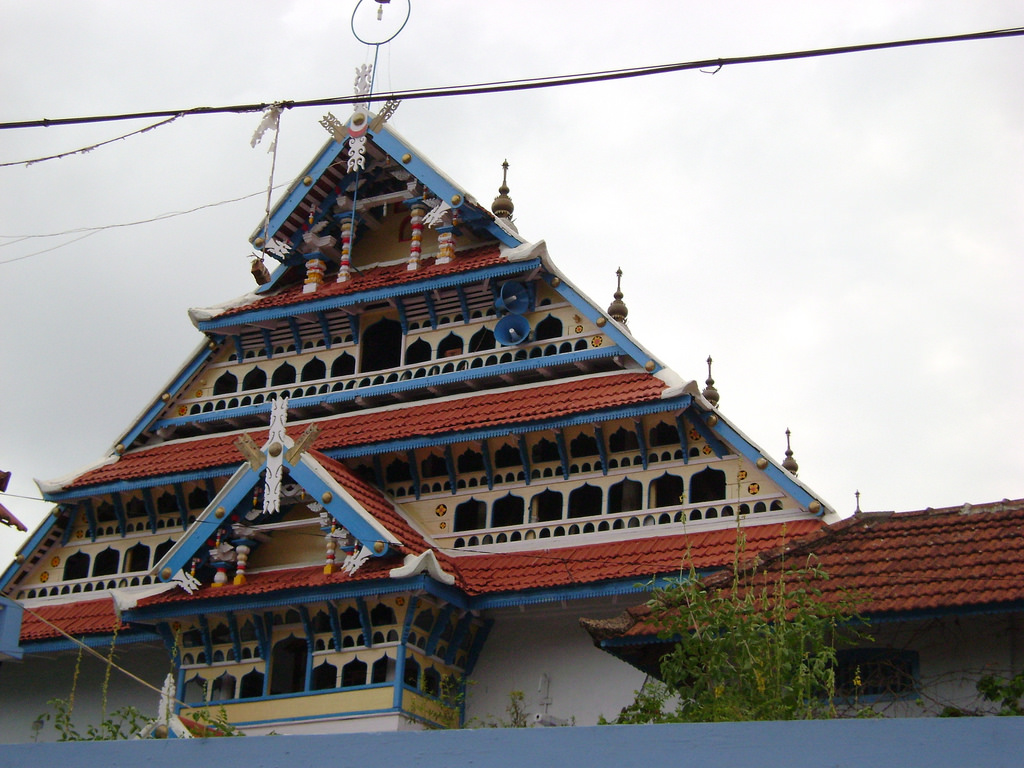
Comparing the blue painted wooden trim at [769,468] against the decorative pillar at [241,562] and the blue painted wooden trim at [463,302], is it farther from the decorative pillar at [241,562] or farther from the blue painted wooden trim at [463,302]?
the decorative pillar at [241,562]

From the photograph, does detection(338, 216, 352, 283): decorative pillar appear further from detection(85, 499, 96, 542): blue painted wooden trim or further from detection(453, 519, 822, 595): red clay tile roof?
detection(453, 519, 822, 595): red clay tile roof

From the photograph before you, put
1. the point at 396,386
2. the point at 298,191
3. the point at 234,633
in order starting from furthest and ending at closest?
the point at 298,191 < the point at 396,386 < the point at 234,633

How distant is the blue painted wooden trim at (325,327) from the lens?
19984 mm

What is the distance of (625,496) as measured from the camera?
1733 cm

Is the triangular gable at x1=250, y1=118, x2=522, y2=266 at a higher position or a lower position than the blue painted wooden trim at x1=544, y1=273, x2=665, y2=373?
higher

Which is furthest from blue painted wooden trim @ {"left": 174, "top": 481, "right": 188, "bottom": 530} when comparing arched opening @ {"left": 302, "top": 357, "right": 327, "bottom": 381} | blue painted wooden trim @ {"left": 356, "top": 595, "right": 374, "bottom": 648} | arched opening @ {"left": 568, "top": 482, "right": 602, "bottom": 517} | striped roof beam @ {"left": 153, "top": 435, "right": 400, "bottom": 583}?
arched opening @ {"left": 568, "top": 482, "right": 602, "bottom": 517}

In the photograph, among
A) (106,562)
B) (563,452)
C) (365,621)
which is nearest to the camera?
(365,621)

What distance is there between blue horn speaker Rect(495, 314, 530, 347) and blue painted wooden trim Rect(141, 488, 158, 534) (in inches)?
207

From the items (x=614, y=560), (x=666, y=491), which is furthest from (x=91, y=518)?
(x=666, y=491)

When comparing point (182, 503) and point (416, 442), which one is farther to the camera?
point (182, 503)

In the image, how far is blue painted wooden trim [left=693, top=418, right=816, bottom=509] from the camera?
16.0 meters

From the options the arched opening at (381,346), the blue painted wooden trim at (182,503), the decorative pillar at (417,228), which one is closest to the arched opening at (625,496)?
the arched opening at (381,346)

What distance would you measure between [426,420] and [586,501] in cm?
235

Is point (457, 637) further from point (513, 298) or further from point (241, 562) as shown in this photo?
point (513, 298)
